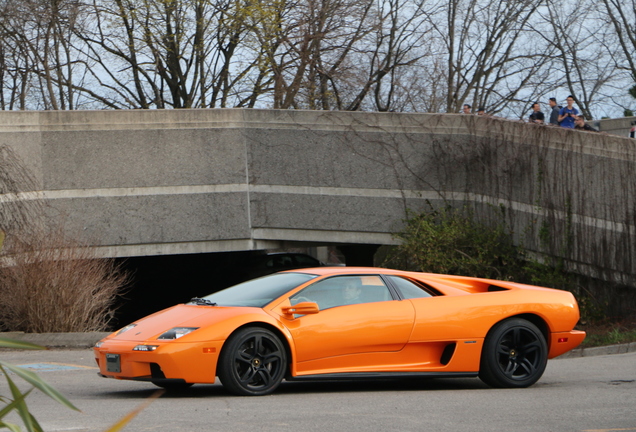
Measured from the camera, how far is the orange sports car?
7.29m

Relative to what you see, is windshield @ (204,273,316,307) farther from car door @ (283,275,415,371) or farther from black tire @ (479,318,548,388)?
black tire @ (479,318,548,388)

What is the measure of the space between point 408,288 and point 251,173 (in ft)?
38.6

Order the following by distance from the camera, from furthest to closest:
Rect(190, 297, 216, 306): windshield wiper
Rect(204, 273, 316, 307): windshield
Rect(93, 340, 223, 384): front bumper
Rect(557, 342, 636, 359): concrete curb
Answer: Rect(557, 342, 636, 359): concrete curb → Rect(190, 297, 216, 306): windshield wiper → Rect(204, 273, 316, 307): windshield → Rect(93, 340, 223, 384): front bumper

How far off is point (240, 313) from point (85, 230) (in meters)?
12.3

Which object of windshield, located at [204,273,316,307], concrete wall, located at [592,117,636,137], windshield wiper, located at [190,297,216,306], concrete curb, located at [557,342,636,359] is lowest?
concrete curb, located at [557,342,636,359]

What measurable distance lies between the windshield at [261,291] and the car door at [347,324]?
0.65 feet

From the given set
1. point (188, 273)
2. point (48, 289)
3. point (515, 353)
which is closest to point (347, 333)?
point (515, 353)

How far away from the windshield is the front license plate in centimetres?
110

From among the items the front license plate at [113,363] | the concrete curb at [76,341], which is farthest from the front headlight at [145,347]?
the concrete curb at [76,341]

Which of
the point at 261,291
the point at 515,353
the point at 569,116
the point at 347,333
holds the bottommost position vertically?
the point at 515,353

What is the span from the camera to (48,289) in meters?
13.5

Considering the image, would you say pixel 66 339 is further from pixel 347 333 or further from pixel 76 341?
pixel 347 333

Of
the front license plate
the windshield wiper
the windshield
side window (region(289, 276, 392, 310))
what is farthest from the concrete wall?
the front license plate

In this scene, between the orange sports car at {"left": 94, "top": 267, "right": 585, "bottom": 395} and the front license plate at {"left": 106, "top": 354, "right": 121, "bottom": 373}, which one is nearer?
the orange sports car at {"left": 94, "top": 267, "right": 585, "bottom": 395}
